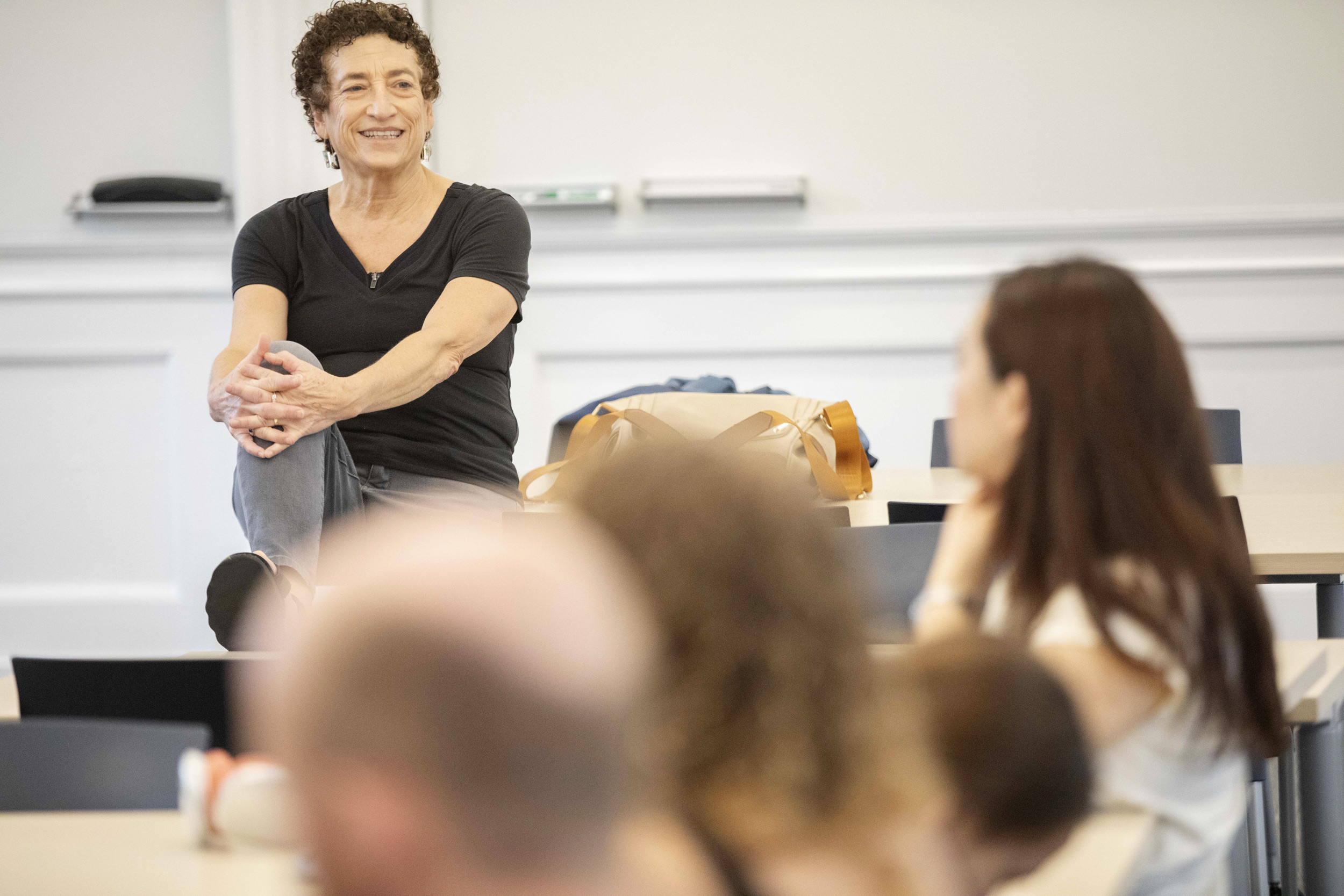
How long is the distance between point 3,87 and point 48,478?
1142 mm

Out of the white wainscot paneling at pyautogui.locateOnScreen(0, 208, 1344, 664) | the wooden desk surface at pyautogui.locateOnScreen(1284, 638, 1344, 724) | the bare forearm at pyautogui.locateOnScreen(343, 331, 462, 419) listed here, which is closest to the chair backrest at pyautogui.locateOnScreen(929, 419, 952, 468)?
the white wainscot paneling at pyautogui.locateOnScreen(0, 208, 1344, 664)

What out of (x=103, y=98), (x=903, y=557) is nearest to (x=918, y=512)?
(x=903, y=557)

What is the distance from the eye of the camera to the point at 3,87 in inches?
135

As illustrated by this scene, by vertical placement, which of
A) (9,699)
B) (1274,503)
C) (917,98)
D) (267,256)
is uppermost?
(917,98)

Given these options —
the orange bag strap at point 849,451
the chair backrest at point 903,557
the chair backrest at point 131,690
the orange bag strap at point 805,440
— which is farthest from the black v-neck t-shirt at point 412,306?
the chair backrest at point 131,690

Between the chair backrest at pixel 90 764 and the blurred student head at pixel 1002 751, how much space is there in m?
0.52

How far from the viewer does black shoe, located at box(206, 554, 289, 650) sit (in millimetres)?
1530

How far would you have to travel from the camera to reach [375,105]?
2119mm

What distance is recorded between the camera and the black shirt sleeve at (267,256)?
2.12 meters

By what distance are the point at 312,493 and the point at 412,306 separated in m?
0.43

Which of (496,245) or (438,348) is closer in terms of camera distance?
(438,348)

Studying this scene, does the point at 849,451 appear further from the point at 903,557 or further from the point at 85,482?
the point at 85,482

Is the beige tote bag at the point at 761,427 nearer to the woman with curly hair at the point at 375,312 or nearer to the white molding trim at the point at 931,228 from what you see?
the woman with curly hair at the point at 375,312

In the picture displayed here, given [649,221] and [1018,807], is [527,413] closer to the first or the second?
[649,221]
